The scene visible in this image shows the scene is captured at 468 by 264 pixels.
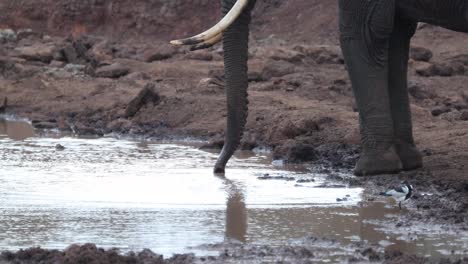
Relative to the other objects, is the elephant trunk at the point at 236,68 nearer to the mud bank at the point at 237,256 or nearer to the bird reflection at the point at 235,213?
the bird reflection at the point at 235,213

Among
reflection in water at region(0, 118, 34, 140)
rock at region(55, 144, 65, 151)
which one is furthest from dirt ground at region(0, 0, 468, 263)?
rock at region(55, 144, 65, 151)

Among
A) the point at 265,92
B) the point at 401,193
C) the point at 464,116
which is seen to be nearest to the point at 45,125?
the point at 265,92

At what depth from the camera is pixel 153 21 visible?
3203 cm

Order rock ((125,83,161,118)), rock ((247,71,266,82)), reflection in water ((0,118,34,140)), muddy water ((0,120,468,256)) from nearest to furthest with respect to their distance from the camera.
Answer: muddy water ((0,120,468,256)) → reflection in water ((0,118,34,140)) → rock ((125,83,161,118)) → rock ((247,71,266,82))

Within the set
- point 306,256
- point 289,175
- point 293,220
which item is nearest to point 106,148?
point 289,175

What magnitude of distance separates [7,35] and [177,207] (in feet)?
69.7

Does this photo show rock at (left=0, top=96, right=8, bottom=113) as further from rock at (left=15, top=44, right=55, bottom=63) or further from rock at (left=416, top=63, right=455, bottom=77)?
rock at (left=416, top=63, right=455, bottom=77)

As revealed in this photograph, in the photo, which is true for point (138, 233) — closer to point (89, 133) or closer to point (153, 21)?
point (89, 133)

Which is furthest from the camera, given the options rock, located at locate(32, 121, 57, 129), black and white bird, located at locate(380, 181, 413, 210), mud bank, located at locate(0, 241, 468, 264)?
rock, located at locate(32, 121, 57, 129)

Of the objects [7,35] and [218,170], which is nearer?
[218,170]

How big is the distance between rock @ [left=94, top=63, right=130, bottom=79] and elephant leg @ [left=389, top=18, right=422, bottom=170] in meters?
10.7

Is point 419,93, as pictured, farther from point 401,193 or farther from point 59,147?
→ point 401,193

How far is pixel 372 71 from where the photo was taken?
1045 cm

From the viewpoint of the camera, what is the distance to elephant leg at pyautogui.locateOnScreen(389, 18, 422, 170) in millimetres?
10969
